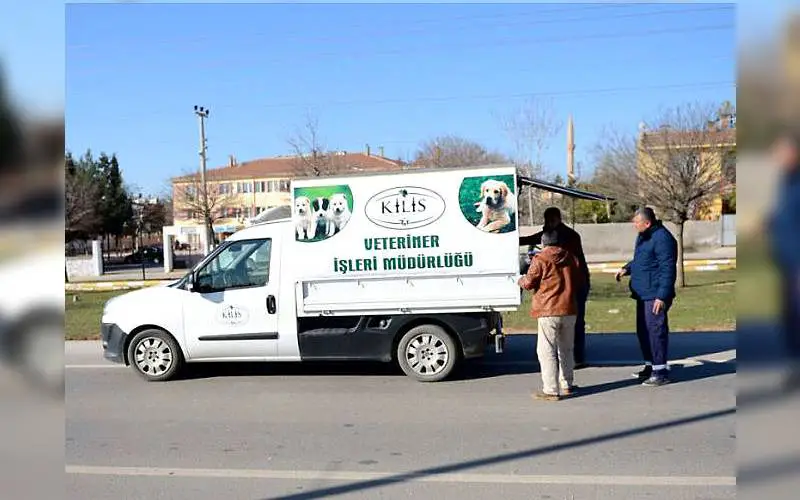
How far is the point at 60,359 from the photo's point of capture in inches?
135

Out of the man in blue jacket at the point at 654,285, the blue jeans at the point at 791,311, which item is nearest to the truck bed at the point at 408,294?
the man in blue jacket at the point at 654,285

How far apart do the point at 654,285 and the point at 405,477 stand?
3.68 m

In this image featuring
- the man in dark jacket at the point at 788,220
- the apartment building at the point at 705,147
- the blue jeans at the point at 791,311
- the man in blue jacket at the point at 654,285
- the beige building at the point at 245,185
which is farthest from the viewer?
the beige building at the point at 245,185

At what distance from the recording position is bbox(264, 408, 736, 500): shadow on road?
4.39 m

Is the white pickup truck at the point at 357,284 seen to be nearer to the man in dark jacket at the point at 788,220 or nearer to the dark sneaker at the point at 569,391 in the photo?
the dark sneaker at the point at 569,391

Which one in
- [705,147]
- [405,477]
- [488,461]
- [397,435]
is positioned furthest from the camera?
[705,147]

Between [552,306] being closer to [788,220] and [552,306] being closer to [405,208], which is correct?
[405,208]

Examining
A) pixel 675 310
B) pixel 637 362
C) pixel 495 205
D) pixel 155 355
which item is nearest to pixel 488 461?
pixel 495 205

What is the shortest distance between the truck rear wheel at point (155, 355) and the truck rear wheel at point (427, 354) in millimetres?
2621

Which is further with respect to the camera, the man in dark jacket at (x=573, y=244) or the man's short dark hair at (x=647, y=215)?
the man in dark jacket at (x=573, y=244)

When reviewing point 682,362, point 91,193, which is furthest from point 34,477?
point 91,193

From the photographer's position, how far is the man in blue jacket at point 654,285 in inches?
268

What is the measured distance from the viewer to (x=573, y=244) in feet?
24.5

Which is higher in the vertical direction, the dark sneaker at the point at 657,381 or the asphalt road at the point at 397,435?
the dark sneaker at the point at 657,381
